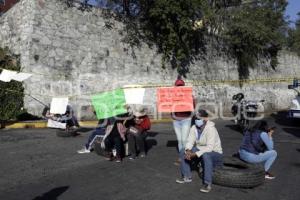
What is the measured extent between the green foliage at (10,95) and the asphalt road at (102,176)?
3.87 metres

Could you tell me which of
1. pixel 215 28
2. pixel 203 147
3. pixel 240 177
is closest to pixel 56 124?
pixel 203 147

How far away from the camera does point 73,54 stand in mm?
17891

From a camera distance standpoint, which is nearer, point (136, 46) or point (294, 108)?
point (294, 108)

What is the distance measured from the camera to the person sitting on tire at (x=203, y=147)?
7031 millimetres

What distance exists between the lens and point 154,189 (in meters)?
6.86

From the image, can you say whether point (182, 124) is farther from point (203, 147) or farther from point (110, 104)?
point (110, 104)

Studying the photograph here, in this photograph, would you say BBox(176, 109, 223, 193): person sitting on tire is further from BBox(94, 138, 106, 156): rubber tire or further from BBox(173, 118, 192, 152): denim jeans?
BBox(94, 138, 106, 156): rubber tire

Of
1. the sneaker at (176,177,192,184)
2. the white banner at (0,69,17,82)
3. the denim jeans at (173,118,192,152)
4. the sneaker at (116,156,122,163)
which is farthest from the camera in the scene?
the white banner at (0,69,17,82)

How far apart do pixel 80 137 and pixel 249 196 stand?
23.9 feet

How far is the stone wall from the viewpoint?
16594 millimetres

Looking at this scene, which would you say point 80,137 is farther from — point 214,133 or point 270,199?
point 270,199

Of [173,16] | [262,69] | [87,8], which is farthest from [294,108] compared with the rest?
[262,69]

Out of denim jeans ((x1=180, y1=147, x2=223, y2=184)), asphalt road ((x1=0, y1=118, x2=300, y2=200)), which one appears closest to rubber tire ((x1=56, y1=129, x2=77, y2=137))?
asphalt road ((x1=0, y1=118, x2=300, y2=200))

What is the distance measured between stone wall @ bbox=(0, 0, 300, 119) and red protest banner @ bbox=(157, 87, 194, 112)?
8421mm
